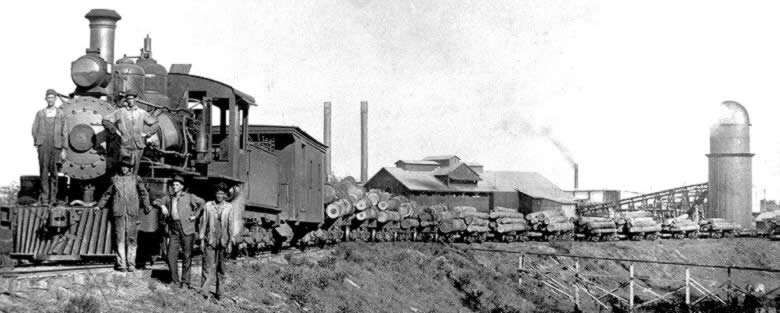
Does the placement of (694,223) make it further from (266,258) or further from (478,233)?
(266,258)

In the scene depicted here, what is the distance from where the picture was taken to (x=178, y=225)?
42.8 feet

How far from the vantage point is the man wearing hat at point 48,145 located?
1315 centimetres

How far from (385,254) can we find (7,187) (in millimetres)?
A: 12047

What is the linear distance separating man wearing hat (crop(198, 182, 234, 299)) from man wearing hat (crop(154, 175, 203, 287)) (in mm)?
200

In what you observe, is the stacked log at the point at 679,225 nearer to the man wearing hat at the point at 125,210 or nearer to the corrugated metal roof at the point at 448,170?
the corrugated metal roof at the point at 448,170

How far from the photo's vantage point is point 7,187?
20109mm

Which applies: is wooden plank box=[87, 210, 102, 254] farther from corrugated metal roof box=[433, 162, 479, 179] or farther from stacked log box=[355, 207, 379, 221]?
corrugated metal roof box=[433, 162, 479, 179]

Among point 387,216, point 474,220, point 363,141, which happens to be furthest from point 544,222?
point 363,141

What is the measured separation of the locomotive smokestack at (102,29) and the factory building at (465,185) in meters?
44.8

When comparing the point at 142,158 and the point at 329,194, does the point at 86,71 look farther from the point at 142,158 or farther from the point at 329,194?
the point at 329,194

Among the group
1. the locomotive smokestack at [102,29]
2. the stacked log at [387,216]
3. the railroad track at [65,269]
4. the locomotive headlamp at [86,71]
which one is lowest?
the stacked log at [387,216]

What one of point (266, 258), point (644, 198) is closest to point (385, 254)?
point (266, 258)

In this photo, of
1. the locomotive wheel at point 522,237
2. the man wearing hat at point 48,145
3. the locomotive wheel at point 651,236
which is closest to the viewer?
the man wearing hat at point 48,145

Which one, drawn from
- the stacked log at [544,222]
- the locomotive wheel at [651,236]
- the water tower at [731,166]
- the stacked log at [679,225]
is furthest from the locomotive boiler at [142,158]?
the water tower at [731,166]
